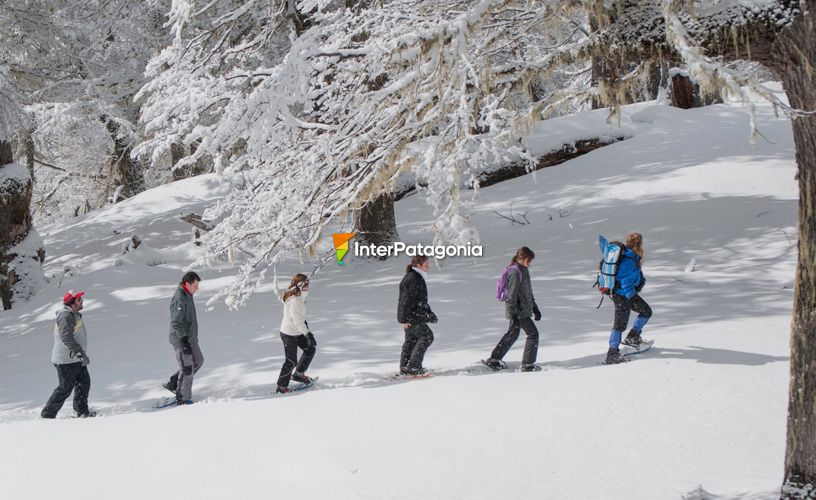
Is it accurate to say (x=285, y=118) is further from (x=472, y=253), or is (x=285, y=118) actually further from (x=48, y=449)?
(x=472, y=253)

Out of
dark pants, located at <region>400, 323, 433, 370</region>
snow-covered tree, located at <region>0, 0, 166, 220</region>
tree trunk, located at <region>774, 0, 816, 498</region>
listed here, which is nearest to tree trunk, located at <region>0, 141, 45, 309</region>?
snow-covered tree, located at <region>0, 0, 166, 220</region>

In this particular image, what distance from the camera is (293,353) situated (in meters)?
8.84

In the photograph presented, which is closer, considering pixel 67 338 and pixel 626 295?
pixel 67 338

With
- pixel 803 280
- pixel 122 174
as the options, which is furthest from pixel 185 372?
pixel 122 174

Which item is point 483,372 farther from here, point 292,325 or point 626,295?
point 292,325

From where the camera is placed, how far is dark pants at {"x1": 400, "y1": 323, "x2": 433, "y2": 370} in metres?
8.77

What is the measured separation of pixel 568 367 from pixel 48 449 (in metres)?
5.43

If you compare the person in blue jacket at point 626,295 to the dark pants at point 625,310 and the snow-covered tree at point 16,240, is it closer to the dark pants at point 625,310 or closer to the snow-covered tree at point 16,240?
the dark pants at point 625,310

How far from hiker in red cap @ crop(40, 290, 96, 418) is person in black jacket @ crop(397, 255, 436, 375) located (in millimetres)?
3602

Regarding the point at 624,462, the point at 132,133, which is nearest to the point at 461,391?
the point at 624,462

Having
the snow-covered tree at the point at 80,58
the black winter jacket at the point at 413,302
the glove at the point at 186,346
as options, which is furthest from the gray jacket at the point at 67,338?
the snow-covered tree at the point at 80,58

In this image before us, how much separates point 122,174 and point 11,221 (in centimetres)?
943

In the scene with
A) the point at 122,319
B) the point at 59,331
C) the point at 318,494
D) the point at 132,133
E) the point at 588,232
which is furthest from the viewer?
the point at 132,133

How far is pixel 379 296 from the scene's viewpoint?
1252cm
